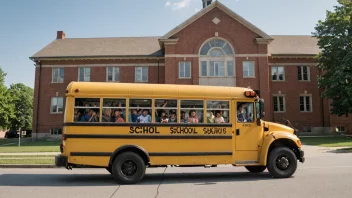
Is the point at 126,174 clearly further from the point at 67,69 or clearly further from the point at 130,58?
the point at 67,69

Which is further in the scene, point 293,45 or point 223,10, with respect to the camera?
point 293,45

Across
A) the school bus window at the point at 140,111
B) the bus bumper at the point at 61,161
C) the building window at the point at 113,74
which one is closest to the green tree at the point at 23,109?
the building window at the point at 113,74

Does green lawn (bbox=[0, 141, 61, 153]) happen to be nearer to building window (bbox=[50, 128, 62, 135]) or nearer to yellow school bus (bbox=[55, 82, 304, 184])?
building window (bbox=[50, 128, 62, 135])

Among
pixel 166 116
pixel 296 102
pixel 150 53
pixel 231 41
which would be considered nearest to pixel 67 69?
pixel 150 53

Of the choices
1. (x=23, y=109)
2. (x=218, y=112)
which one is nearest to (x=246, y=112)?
(x=218, y=112)

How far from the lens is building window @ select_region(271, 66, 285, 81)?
34.0 m

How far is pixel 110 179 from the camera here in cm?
948

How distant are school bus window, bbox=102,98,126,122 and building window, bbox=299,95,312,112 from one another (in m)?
29.4

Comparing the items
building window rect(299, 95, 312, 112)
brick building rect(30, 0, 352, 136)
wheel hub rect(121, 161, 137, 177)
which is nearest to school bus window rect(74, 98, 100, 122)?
wheel hub rect(121, 161, 137, 177)

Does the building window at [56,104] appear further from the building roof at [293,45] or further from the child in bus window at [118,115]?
the child in bus window at [118,115]

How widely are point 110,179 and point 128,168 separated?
1.24 m

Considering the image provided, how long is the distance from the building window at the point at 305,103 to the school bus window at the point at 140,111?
29.0 meters

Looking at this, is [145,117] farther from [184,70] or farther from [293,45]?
[293,45]

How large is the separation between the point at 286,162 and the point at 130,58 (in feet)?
87.7
